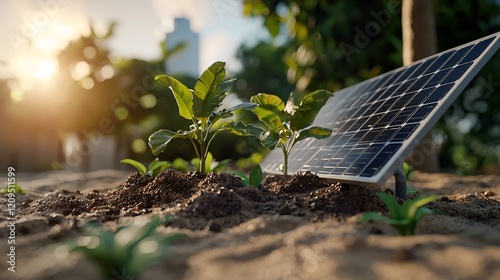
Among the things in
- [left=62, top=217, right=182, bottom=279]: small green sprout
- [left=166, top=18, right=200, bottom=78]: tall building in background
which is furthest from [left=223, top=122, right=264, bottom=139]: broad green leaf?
[left=166, top=18, right=200, bottom=78]: tall building in background

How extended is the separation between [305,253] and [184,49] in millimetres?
15314

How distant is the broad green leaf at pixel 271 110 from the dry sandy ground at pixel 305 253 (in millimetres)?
1633

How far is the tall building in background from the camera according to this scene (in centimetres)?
1720

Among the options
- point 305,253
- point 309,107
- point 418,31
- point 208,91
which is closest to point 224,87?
point 208,91

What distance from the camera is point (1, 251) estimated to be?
280 cm

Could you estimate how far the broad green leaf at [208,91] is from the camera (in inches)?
169

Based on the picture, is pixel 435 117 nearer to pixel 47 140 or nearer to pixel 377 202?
pixel 377 202

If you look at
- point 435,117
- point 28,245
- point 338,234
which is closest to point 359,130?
point 435,117

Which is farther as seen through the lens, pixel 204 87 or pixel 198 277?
pixel 204 87

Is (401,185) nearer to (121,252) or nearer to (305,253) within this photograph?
(305,253)

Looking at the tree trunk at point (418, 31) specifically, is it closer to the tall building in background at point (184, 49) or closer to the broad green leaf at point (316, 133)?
the broad green leaf at point (316, 133)

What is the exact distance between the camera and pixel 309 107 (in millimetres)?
4586

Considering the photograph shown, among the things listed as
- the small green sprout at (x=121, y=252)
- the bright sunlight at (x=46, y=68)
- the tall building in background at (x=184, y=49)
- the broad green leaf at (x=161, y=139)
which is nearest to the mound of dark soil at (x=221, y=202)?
the broad green leaf at (x=161, y=139)

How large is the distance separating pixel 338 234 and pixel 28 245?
1872mm
